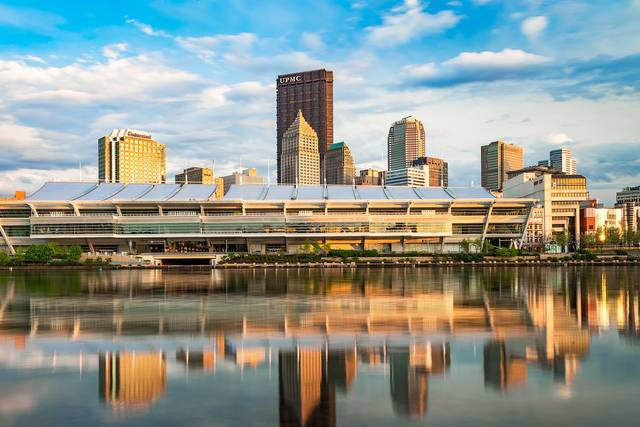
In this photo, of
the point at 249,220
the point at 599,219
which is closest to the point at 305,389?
the point at 249,220

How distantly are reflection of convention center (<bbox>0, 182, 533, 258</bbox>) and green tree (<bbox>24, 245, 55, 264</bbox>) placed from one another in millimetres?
7528

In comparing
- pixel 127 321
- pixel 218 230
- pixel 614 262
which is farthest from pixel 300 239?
pixel 127 321

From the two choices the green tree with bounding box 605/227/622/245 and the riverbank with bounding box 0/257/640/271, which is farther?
the green tree with bounding box 605/227/622/245

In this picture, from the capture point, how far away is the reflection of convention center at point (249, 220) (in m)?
100

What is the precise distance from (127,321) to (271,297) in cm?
1259

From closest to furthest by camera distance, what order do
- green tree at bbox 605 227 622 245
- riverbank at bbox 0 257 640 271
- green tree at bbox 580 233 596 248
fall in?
riverbank at bbox 0 257 640 271
green tree at bbox 580 233 596 248
green tree at bbox 605 227 622 245

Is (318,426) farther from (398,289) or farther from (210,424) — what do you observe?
(398,289)

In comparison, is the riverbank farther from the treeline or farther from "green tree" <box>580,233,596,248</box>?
"green tree" <box>580,233,596,248</box>

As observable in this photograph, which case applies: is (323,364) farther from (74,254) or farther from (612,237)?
(612,237)

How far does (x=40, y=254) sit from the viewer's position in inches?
3526

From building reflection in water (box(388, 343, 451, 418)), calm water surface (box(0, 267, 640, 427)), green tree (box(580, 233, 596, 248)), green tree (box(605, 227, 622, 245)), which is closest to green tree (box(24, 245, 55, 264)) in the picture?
calm water surface (box(0, 267, 640, 427))

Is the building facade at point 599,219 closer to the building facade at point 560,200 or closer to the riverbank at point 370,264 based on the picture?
the building facade at point 560,200

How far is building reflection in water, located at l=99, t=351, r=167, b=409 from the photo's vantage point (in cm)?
1459

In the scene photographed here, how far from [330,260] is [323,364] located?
7251 centimetres
